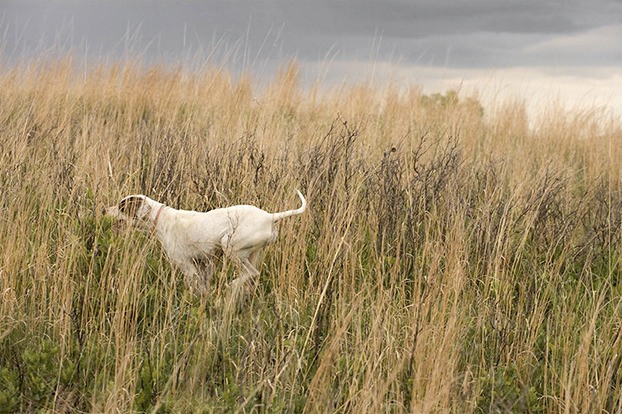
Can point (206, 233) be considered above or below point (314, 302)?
above

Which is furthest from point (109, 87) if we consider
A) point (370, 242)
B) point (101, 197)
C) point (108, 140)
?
point (370, 242)

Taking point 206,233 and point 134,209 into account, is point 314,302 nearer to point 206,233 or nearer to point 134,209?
point 206,233

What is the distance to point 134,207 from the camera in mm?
3842

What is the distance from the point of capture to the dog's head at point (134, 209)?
383 cm

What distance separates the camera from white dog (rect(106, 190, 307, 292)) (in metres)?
3.56

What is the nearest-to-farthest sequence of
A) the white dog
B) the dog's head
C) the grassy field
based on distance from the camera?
the grassy field → the white dog → the dog's head

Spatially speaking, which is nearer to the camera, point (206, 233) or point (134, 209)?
point (206, 233)

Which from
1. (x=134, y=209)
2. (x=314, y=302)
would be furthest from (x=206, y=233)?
(x=314, y=302)

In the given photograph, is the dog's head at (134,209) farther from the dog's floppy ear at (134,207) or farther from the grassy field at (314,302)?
the grassy field at (314,302)

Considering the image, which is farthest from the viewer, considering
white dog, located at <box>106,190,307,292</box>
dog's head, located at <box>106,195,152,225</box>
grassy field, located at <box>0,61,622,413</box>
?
dog's head, located at <box>106,195,152,225</box>

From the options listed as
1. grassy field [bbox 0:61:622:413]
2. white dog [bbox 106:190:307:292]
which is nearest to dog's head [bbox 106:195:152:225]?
white dog [bbox 106:190:307:292]

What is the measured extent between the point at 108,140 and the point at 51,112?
1.59 m

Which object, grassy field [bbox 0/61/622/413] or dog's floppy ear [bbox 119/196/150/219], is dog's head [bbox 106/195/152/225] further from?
grassy field [bbox 0/61/622/413]

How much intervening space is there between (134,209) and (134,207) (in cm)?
1
